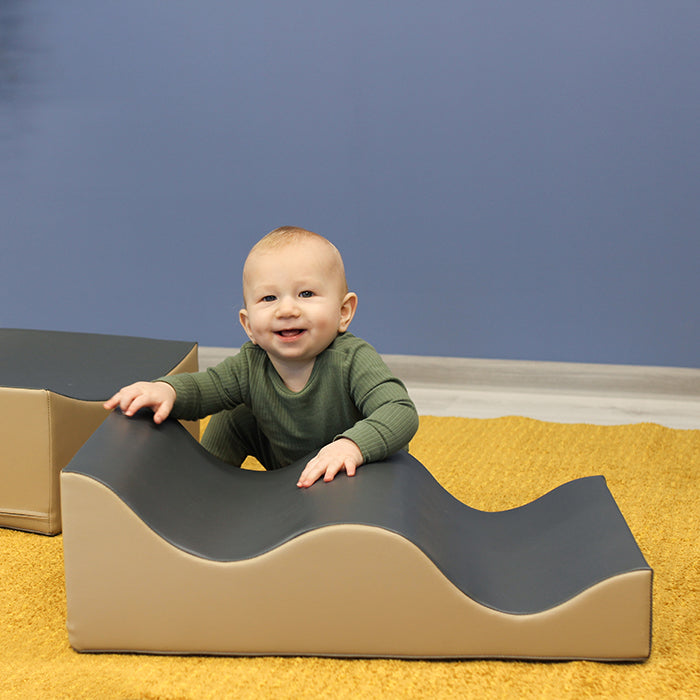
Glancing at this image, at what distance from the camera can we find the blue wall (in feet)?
7.54

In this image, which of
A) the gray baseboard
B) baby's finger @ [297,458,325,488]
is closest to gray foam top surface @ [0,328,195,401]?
A: baby's finger @ [297,458,325,488]

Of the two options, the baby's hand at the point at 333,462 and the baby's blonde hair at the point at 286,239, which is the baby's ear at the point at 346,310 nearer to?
the baby's blonde hair at the point at 286,239

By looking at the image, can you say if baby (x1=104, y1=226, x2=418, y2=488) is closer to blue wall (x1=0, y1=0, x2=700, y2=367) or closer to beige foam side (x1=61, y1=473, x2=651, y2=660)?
beige foam side (x1=61, y1=473, x2=651, y2=660)

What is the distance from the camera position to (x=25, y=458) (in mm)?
1365

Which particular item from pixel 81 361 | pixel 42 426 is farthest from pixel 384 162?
pixel 42 426

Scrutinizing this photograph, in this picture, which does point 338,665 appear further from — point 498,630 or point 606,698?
point 606,698

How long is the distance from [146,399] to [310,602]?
35 cm

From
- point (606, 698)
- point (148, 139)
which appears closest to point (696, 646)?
point (606, 698)

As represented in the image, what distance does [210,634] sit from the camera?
100 cm

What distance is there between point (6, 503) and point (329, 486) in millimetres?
647

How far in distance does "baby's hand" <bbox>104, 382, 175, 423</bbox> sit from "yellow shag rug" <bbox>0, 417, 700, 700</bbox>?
11.4 inches

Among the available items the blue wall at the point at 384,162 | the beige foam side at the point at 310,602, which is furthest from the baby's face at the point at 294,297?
the blue wall at the point at 384,162

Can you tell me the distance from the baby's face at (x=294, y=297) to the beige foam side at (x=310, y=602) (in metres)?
0.32

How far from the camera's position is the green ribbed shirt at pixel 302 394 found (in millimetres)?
1192
